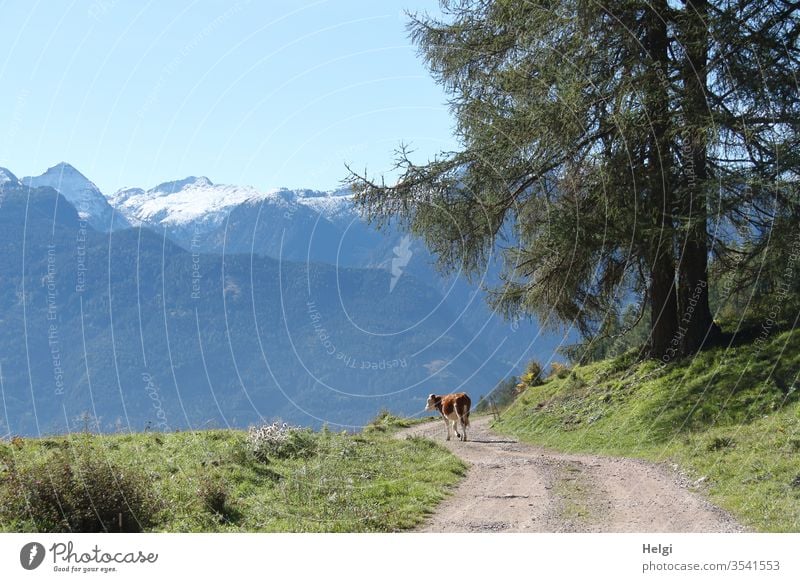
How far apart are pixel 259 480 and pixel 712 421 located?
1083 centimetres

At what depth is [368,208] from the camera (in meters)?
Result: 22.5

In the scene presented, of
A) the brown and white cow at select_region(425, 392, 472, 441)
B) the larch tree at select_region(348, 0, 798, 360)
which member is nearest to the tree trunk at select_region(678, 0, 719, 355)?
the larch tree at select_region(348, 0, 798, 360)

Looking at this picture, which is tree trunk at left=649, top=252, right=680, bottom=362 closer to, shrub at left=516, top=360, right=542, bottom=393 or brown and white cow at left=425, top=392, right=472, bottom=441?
brown and white cow at left=425, top=392, right=472, bottom=441

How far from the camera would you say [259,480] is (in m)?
13.6

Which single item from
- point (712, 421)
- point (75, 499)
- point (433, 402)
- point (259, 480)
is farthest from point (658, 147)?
point (75, 499)

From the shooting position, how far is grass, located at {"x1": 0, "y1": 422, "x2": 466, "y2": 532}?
10617mm

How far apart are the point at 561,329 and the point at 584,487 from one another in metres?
13.8

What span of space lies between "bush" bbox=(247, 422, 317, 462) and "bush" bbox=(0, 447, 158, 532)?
5031 mm

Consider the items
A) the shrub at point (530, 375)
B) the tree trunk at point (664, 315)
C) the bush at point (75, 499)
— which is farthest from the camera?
the shrub at point (530, 375)

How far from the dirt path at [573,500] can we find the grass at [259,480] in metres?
0.66

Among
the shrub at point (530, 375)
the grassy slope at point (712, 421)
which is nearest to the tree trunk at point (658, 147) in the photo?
the grassy slope at point (712, 421)

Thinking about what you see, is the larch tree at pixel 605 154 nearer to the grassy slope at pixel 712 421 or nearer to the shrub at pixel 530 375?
the grassy slope at pixel 712 421

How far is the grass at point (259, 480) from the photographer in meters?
10.6

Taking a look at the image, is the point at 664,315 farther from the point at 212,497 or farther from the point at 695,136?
the point at 212,497
